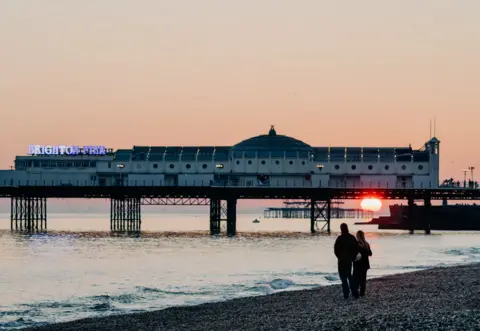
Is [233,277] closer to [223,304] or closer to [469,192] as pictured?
[223,304]

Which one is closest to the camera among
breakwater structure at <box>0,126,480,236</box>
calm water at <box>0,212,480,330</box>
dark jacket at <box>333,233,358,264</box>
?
dark jacket at <box>333,233,358,264</box>

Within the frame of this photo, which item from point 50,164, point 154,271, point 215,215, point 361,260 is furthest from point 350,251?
point 50,164

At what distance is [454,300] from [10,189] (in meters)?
87.6

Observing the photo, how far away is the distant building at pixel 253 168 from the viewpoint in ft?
388

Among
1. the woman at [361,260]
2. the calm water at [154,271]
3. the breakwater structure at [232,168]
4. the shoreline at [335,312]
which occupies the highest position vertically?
the breakwater structure at [232,168]

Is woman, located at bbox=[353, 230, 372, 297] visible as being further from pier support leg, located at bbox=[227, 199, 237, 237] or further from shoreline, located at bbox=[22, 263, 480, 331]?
pier support leg, located at bbox=[227, 199, 237, 237]

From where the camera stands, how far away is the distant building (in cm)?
11838

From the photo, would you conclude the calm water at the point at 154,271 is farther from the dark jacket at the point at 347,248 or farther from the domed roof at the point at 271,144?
the domed roof at the point at 271,144

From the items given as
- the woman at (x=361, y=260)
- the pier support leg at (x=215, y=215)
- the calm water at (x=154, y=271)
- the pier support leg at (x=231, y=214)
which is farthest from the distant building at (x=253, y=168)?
the woman at (x=361, y=260)

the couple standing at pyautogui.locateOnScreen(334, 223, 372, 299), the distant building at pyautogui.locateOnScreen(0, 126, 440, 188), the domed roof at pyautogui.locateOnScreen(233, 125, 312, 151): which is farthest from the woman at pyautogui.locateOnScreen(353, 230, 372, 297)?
the domed roof at pyautogui.locateOnScreen(233, 125, 312, 151)

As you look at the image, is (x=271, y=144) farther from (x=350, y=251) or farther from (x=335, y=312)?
(x=335, y=312)

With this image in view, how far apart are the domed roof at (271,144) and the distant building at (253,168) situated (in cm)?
18

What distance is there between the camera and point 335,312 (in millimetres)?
25688

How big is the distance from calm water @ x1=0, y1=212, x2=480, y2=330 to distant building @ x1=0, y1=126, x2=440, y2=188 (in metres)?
27.8
